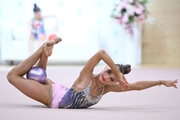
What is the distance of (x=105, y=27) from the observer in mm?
10375

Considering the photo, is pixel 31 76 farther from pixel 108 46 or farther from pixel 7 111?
pixel 108 46

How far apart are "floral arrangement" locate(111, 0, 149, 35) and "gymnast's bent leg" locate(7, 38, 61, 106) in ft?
21.3

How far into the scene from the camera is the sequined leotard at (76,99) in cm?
A: 310

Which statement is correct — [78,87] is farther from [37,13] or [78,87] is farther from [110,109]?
[37,13]

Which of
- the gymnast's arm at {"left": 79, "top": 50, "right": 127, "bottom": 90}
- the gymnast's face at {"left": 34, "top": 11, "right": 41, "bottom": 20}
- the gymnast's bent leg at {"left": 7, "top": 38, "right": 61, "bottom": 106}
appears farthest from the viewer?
the gymnast's face at {"left": 34, "top": 11, "right": 41, "bottom": 20}

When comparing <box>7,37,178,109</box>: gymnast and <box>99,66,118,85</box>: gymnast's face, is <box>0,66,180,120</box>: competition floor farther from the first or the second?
<box>99,66,118,85</box>: gymnast's face

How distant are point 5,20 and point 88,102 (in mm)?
7539

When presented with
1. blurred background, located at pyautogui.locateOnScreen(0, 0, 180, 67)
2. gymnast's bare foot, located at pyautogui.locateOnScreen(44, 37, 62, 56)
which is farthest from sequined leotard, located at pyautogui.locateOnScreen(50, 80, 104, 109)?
blurred background, located at pyautogui.locateOnScreen(0, 0, 180, 67)

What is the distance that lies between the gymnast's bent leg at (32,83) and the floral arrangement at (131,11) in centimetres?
650

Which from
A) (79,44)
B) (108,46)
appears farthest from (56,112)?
(108,46)

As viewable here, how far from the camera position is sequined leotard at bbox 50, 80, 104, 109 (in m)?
3.10

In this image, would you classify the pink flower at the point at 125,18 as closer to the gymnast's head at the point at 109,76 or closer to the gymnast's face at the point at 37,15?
the gymnast's face at the point at 37,15

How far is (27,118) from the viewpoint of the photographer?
8.46 feet

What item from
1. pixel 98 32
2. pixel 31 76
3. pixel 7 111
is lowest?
pixel 7 111
